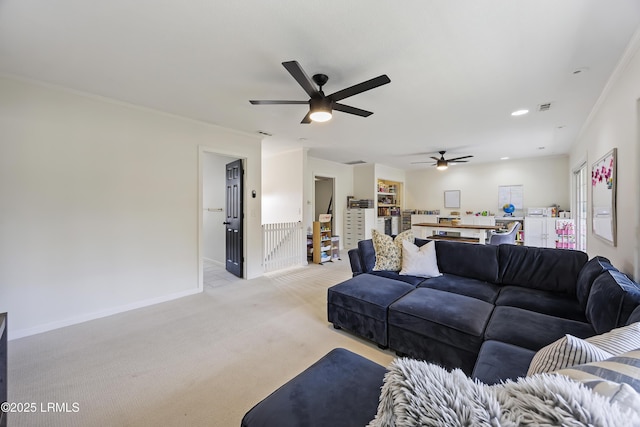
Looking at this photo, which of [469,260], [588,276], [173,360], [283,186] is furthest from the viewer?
[283,186]

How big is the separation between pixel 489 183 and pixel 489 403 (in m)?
8.27

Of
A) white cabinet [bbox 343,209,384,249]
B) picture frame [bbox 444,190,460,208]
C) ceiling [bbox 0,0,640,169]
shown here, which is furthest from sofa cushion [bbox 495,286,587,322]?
picture frame [bbox 444,190,460,208]

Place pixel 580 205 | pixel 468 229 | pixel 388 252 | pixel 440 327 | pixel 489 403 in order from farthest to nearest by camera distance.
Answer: pixel 468 229, pixel 580 205, pixel 388 252, pixel 440 327, pixel 489 403

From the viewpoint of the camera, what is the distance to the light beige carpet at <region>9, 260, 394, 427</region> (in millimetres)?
1593

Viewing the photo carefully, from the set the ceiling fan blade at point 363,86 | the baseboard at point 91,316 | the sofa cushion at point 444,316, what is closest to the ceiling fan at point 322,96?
the ceiling fan blade at point 363,86

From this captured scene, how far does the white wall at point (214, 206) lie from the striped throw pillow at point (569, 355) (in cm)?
503

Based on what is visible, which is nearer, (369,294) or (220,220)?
(369,294)

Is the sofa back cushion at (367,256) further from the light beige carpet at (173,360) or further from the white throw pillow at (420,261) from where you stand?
the light beige carpet at (173,360)

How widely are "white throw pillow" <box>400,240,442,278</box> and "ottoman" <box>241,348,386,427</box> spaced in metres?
1.83

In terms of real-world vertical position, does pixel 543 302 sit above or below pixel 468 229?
below

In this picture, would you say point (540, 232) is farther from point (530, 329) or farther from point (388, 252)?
point (530, 329)

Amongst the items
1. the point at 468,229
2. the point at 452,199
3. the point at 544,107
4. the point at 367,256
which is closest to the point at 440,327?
the point at 367,256

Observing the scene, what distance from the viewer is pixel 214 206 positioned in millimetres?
5457

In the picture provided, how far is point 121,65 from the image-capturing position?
2264 millimetres
